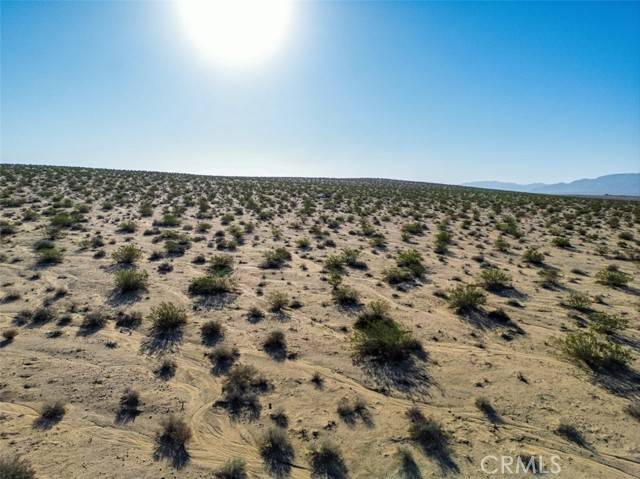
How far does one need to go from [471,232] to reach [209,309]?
16364 mm

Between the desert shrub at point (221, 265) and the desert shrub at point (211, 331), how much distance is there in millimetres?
3599

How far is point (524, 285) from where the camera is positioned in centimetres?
1067

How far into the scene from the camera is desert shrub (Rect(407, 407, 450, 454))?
4.37 metres

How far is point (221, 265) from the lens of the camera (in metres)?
11.7

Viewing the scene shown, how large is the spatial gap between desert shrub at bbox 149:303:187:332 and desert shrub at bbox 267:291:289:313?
83.3 inches

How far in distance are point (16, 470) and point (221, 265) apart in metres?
8.23

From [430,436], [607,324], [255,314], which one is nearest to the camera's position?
[430,436]

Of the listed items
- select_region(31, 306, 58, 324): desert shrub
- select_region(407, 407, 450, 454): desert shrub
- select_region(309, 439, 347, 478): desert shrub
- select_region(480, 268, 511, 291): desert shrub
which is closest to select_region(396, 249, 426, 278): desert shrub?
select_region(480, 268, 511, 291): desert shrub

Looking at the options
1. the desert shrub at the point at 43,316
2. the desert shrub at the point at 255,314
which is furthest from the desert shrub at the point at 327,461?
the desert shrub at the point at 43,316

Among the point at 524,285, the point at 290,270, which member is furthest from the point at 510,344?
the point at 290,270

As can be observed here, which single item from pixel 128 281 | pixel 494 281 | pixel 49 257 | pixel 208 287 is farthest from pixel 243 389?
pixel 49 257

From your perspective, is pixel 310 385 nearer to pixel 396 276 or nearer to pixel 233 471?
pixel 233 471

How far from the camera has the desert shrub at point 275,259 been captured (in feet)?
39.8

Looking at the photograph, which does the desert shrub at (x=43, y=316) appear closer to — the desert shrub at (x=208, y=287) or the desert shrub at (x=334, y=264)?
the desert shrub at (x=208, y=287)
